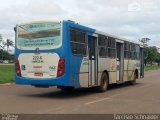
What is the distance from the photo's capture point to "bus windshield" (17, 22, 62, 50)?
1608cm

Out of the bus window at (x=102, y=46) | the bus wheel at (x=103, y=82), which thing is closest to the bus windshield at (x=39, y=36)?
the bus window at (x=102, y=46)

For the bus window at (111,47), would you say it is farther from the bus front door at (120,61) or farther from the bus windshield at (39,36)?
the bus windshield at (39,36)

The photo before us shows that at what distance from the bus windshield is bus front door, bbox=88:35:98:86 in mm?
2339

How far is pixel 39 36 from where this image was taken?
54.0 feet

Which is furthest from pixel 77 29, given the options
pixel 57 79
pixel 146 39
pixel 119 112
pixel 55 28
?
pixel 146 39

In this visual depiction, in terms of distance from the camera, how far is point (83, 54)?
17.3 meters

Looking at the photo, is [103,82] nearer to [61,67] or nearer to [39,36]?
[61,67]

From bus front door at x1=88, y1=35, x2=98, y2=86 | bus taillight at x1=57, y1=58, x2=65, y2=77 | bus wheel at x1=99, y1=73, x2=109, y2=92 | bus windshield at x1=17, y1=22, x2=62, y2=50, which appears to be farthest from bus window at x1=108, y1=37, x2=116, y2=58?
bus taillight at x1=57, y1=58, x2=65, y2=77

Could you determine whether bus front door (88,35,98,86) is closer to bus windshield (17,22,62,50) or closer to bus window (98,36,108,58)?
bus window (98,36,108,58)

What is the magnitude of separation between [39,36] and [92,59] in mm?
2950

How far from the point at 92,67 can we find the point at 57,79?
2736mm

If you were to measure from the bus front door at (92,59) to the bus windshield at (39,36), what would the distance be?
2339 millimetres

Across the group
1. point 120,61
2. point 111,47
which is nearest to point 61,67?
point 111,47

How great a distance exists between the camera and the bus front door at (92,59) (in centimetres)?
1795
